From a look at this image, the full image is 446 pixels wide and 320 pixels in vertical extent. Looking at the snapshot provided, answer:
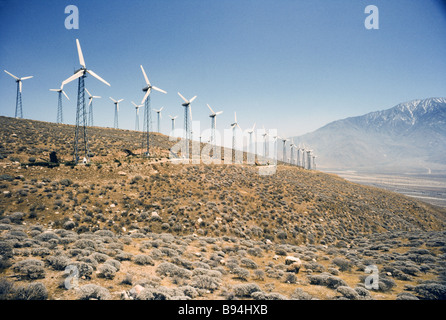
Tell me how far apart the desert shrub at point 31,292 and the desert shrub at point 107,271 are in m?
2.54

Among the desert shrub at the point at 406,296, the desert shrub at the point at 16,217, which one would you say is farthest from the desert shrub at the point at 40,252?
the desert shrub at the point at 406,296

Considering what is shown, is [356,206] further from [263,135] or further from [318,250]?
[263,135]

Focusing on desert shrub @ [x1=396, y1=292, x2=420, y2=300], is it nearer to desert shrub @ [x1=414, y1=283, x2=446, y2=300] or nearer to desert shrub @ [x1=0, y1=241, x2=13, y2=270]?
desert shrub @ [x1=414, y1=283, x2=446, y2=300]

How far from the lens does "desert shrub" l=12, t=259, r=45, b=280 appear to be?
27.7 feet

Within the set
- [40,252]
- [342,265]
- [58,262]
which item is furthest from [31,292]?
[342,265]

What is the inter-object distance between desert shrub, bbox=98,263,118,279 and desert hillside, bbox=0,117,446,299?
0.17ft

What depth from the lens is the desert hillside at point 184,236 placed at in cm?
979

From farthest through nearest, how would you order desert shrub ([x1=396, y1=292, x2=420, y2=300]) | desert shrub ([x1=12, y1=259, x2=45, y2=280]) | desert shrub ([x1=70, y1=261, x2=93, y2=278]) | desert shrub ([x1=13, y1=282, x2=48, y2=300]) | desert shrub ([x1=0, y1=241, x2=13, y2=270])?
desert shrub ([x1=396, y1=292, x2=420, y2=300]), desert shrub ([x1=70, y1=261, x2=93, y2=278]), desert shrub ([x1=0, y1=241, x2=13, y2=270]), desert shrub ([x1=12, y1=259, x2=45, y2=280]), desert shrub ([x1=13, y1=282, x2=48, y2=300])

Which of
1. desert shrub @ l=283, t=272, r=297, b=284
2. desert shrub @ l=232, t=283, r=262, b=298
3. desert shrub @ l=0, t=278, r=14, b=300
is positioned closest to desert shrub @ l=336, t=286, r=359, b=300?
desert shrub @ l=283, t=272, r=297, b=284

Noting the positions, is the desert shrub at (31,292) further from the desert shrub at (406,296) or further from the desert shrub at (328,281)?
the desert shrub at (406,296)

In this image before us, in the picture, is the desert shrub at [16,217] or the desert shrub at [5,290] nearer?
the desert shrub at [5,290]

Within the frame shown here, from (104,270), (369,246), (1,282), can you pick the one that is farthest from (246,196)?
(1,282)

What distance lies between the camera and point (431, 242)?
68.8 feet
